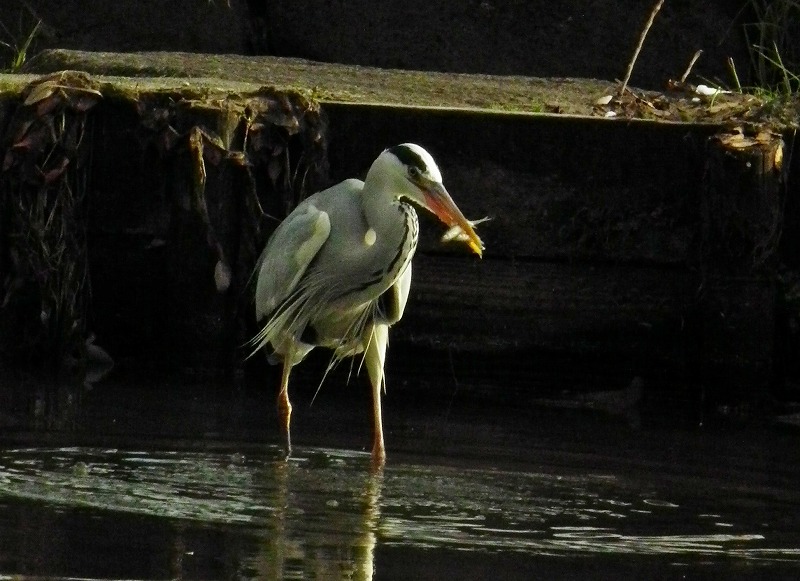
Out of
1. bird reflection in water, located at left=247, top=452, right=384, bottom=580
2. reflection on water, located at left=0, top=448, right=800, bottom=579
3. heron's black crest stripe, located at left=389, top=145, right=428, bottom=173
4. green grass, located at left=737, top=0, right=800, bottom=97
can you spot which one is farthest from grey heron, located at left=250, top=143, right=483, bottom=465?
green grass, located at left=737, top=0, right=800, bottom=97

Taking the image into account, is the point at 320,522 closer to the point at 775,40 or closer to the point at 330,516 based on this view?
the point at 330,516

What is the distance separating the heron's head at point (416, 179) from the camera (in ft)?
20.7

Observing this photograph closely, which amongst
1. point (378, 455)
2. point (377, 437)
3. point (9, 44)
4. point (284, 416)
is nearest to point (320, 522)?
point (378, 455)

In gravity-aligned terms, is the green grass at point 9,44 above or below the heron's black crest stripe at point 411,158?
above

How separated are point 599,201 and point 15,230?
9.41ft

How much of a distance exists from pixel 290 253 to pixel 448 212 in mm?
1084

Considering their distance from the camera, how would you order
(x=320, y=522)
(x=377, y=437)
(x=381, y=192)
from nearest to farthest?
1. (x=320, y=522)
2. (x=381, y=192)
3. (x=377, y=437)

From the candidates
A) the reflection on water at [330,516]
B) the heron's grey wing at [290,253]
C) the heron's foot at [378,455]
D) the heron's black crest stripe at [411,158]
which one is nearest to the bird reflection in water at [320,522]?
the reflection on water at [330,516]

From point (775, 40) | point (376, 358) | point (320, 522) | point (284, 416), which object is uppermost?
point (775, 40)

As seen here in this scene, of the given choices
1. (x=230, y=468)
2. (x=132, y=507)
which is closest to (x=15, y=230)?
(x=230, y=468)

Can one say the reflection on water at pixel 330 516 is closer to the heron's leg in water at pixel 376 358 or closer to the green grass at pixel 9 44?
the heron's leg in water at pixel 376 358

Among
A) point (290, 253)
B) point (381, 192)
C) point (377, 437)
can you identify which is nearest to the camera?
point (381, 192)

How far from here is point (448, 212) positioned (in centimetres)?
620

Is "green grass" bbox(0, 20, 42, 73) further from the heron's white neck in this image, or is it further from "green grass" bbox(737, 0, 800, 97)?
the heron's white neck
